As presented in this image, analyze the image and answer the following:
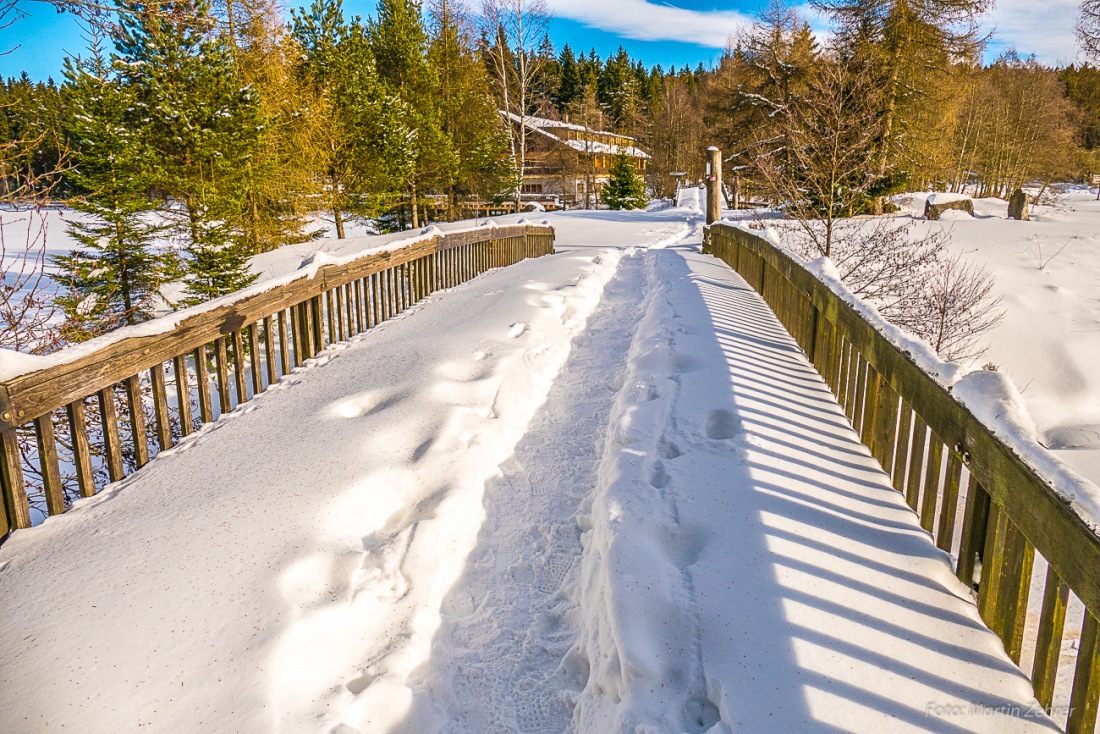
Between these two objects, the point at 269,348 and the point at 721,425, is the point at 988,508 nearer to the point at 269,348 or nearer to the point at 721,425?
the point at 721,425

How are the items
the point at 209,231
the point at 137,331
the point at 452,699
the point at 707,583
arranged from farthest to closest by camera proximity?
the point at 209,231 < the point at 137,331 < the point at 707,583 < the point at 452,699

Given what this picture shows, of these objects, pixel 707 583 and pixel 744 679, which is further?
pixel 707 583

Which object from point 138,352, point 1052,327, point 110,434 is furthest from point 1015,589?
point 1052,327

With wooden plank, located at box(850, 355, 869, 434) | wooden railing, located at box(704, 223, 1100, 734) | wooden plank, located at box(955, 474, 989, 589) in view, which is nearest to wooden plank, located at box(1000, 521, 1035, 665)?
wooden railing, located at box(704, 223, 1100, 734)

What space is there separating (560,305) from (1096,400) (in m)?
8.09

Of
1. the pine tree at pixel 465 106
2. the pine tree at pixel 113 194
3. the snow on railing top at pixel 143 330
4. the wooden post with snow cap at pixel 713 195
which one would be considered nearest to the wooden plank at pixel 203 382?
the snow on railing top at pixel 143 330

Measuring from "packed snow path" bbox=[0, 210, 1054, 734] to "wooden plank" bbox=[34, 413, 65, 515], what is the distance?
0.16 metres

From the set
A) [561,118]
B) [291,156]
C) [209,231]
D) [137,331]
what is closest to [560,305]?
[137,331]

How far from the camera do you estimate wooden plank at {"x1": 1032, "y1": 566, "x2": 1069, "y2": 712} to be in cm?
A: 199

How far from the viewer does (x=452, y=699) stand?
2.41m

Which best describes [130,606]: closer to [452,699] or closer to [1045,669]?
[452,699]

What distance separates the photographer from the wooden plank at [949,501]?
2.71 metres

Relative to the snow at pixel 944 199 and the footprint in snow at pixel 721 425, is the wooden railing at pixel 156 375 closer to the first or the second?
the footprint in snow at pixel 721 425

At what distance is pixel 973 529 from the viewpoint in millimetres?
2557
